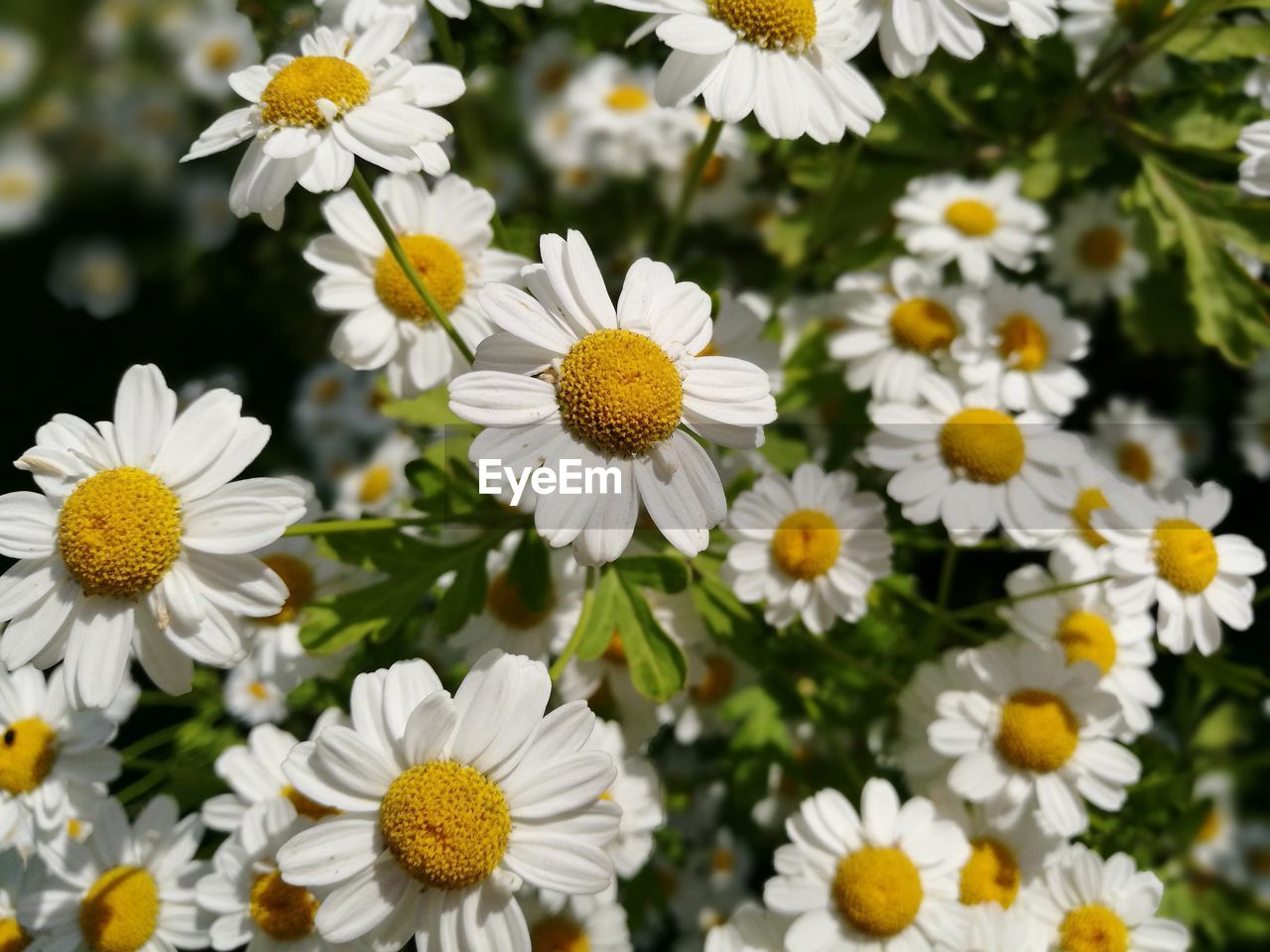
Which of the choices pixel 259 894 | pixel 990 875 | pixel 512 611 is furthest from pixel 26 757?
pixel 990 875

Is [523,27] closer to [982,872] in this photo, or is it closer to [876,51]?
[876,51]

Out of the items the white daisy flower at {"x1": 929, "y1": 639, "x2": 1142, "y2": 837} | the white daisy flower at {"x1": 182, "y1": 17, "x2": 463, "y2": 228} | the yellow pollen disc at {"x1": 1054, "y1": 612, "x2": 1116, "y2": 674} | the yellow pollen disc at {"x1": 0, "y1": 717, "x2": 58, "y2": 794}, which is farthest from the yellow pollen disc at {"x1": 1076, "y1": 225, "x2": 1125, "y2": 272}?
the yellow pollen disc at {"x1": 0, "y1": 717, "x2": 58, "y2": 794}

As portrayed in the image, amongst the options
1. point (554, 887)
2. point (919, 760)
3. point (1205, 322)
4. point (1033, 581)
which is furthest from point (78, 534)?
point (1205, 322)

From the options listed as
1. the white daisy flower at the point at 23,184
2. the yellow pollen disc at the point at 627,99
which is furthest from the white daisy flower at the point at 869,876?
the white daisy flower at the point at 23,184

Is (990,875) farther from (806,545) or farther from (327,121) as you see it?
(327,121)

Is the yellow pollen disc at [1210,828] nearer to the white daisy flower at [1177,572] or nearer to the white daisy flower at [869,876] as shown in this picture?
the white daisy flower at [1177,572]

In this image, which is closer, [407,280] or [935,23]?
[935,23]

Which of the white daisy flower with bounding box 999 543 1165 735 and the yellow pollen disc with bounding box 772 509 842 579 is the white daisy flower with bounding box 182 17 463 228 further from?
the white daisy flower with bounding box 999 543 1165 735
